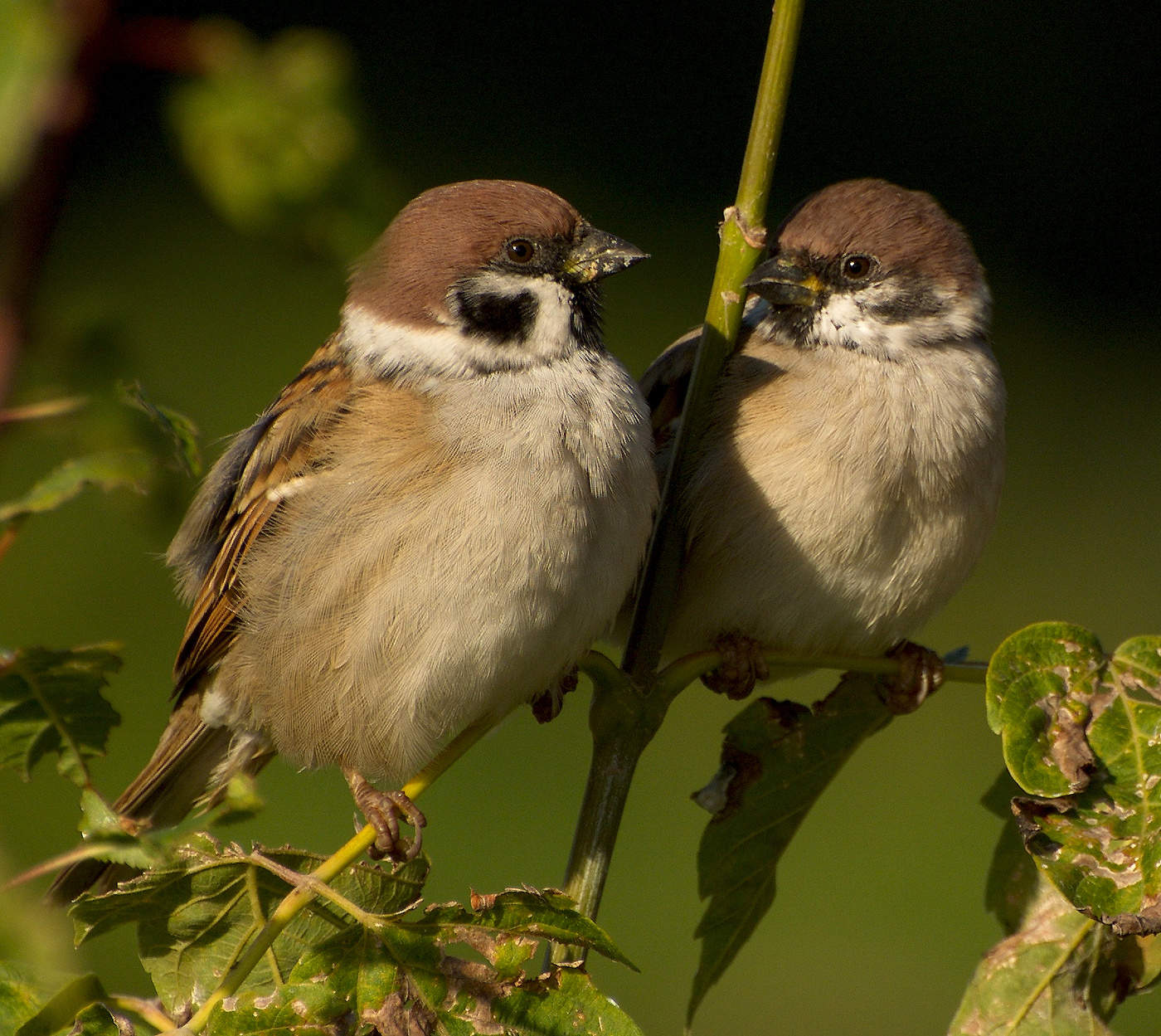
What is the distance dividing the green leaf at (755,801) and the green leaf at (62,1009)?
772 mm

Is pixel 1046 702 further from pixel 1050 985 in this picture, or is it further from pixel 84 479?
pixel 84 479

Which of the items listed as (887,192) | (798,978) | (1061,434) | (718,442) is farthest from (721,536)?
(1061,434)

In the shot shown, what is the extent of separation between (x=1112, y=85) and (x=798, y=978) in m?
5.10

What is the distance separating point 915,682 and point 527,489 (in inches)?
22.0

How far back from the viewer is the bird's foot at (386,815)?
1.59 metres

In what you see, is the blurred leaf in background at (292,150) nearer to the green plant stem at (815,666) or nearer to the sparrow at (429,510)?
the green plant stem at (815,666)

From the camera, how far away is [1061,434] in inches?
255

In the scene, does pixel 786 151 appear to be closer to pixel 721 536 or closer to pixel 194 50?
pixel 721 536

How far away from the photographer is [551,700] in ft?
6.29

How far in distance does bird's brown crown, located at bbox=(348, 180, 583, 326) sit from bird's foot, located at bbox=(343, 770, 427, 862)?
618mm

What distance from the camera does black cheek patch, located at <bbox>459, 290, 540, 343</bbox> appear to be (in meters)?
1.91

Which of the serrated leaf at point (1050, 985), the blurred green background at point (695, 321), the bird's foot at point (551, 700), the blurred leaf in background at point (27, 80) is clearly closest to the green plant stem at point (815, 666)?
the serrated leaf at point (1050, 985)

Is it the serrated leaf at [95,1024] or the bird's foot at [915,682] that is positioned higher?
the bird's foot at [915,682]

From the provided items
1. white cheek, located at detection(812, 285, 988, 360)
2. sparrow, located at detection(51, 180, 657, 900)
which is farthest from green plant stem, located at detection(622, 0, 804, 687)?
white cheek, located at detection(812, 285, 988, 360)
